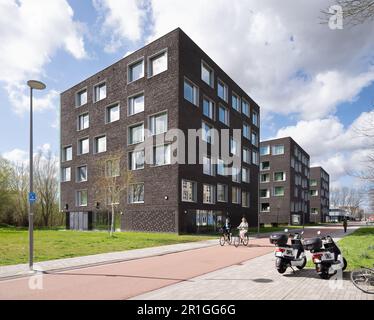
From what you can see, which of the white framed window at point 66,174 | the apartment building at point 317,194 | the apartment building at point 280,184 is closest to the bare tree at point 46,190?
the white framed window at point 66,174

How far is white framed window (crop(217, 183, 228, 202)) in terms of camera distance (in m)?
38.1

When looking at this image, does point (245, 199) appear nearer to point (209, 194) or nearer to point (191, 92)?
point (209, 194)

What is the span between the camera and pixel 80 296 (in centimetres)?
759

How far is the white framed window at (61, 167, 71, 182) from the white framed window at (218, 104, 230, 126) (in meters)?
20.6

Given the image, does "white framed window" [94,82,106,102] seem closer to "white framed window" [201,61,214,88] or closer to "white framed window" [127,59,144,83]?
"white framed window" [127,59,144,83]

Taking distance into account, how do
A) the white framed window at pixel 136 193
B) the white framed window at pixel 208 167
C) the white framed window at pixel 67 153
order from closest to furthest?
the white framed window at pixel 136 193 < the white framed window at pixel 208 167 < the white framed window at pixel 67 153

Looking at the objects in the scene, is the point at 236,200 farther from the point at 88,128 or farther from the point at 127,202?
the point at 88,128

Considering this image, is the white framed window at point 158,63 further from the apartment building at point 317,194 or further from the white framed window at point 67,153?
the apartment building at point 317,194

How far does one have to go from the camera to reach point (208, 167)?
118 ft

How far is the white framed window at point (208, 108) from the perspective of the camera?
119 ft

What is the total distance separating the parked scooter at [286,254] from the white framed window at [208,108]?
26.6 m

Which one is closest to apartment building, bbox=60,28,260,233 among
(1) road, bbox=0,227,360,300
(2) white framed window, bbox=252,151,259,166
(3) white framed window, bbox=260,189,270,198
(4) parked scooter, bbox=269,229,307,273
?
(2) white framed window, bbox=252,151,259,166
